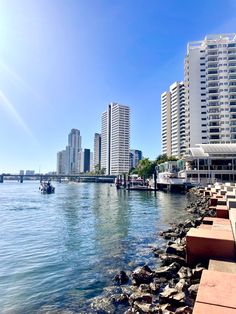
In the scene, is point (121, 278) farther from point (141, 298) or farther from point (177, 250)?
point (177, 250)

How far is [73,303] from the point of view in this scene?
10258 millimetres

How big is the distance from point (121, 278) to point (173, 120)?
164606mm

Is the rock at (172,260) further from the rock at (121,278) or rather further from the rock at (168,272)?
the rock at (121,278)

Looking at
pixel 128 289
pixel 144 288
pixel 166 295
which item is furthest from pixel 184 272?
pixel 128 289

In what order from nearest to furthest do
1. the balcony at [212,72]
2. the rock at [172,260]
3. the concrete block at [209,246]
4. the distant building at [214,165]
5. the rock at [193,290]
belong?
1. the rock at [193,290]
2. the concrete block at [209,246]
3. the rock at [172,260]
4. the distant building at [214,165]
5. the balcony at [212,72]

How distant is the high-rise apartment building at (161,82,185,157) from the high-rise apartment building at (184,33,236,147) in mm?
39582

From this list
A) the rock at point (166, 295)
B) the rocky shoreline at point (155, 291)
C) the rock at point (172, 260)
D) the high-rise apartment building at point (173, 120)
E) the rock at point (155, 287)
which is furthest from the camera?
the high-rise apartment building at point (173, 120)

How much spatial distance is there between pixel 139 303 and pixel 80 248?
9.91 meters

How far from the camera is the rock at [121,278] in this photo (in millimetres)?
11837

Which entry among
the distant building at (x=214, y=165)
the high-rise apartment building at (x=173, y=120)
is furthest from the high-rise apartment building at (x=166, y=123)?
the distant building at (x=214, y=165)

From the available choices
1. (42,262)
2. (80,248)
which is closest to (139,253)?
(80,248)

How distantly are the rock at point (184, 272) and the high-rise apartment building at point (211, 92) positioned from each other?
106836 millimetres

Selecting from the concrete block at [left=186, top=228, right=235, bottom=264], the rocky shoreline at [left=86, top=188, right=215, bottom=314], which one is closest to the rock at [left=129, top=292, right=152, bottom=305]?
the rocky shoreline at [left=86, top=188, right=215, bottom=314]

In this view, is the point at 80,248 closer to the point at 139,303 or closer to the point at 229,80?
the point at 139,303
